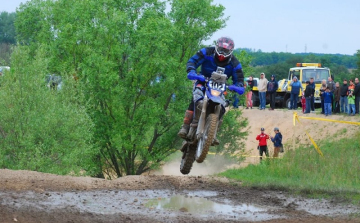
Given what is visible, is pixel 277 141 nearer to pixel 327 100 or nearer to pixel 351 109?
pixel 327 100

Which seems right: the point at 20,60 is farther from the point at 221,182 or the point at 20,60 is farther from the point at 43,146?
the point at 221,182

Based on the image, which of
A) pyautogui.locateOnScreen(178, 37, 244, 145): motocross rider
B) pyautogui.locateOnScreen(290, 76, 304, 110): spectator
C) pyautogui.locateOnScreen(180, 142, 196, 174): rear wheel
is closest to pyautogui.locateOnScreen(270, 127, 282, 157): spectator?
pyautogui.locateOnScreen(290, 76, 304, 110): spectator

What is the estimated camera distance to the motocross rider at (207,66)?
13398mm

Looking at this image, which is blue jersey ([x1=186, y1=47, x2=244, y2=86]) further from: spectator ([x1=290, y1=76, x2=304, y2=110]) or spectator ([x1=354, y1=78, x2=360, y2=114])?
spectator ([x1=290, y1=76, x2=304, y2=110])

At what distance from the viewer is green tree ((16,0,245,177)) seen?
33.5 meters

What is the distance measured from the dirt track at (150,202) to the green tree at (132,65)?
47.0 ft

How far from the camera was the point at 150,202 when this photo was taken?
1524 centimetres

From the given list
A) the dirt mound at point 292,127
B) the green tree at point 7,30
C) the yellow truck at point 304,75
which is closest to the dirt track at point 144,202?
the dirt mound at point 292,127

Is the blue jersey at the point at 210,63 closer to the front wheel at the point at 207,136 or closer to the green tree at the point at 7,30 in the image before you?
the front wheel at the point at 207,136

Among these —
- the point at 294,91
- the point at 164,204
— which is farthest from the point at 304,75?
the point at 164,204

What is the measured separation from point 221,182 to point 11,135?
1474cm

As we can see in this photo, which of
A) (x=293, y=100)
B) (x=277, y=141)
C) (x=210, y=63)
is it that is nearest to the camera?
(x=210, y=63)

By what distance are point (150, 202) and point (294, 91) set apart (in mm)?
20895

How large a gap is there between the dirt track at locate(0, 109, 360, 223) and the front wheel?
1353 millimetres
